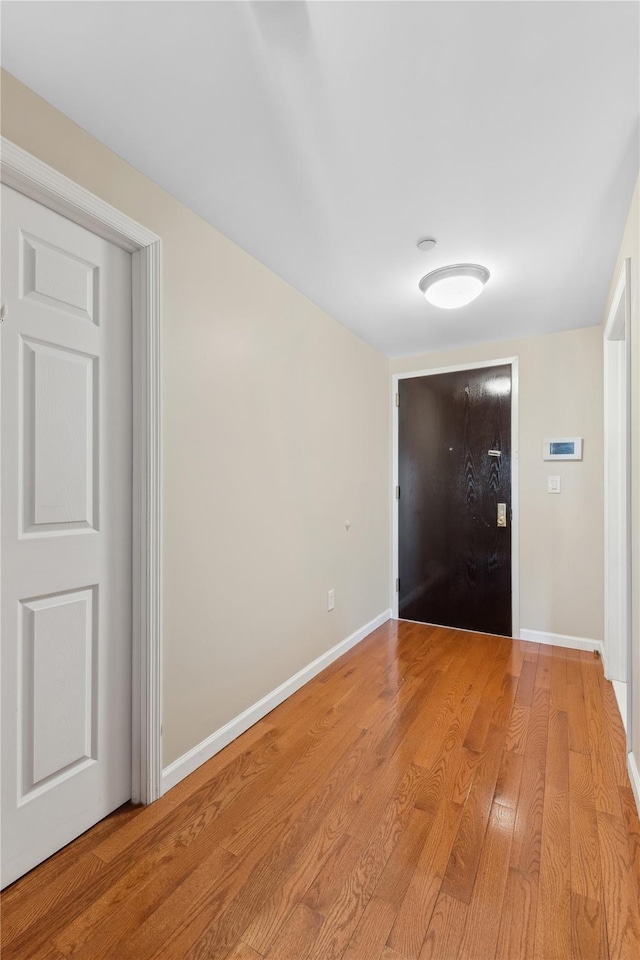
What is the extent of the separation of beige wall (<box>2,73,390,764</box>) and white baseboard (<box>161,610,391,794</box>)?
4cm

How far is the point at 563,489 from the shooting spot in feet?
10.4

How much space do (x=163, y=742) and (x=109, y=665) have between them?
39 centimetres

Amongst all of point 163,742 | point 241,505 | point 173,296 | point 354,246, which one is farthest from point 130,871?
point 354,246

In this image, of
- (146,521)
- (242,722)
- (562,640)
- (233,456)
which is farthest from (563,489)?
(146,521)

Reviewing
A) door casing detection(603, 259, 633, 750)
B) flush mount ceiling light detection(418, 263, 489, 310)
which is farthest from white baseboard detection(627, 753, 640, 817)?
flush mount ceiling light detection(418, 263, 489, 310)

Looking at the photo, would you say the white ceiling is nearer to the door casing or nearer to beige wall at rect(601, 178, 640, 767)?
beige wall at rect(601, 178, 640, 767)

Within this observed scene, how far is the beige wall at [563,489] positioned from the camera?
3.06 metres

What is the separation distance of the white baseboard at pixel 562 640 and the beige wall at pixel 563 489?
0.11 ft

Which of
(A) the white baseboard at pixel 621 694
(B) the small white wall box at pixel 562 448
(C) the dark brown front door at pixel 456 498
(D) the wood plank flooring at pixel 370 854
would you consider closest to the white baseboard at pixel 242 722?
(D) the wood plank flooring at pixel 370 854

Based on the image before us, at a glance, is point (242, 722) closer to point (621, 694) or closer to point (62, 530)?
point (62, 530)

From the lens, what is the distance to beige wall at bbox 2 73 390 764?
1692 mm

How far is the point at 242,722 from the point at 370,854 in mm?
865

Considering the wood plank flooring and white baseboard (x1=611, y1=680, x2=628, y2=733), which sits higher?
white baseboard (x1=611, y1=680, x2=628, y2=733)

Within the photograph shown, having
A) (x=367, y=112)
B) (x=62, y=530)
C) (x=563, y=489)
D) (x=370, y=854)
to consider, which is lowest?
(x=370, y=854)
